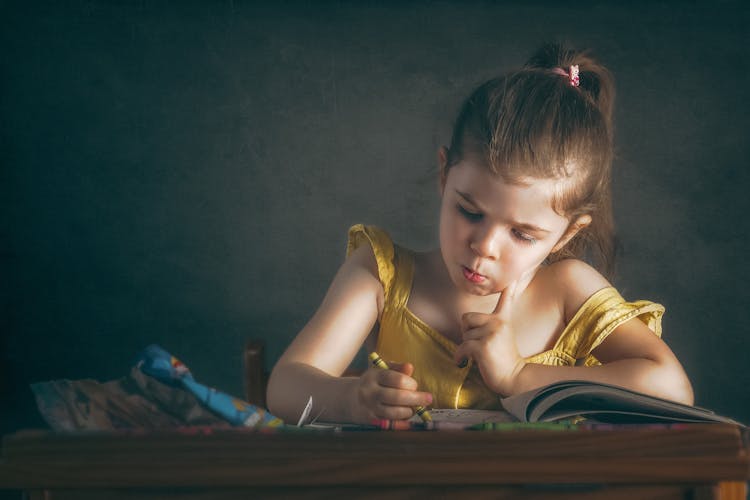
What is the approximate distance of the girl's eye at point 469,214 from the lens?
98 centimetres

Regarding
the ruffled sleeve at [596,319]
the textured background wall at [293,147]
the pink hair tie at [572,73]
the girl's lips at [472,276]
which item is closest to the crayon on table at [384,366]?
the girl's lips at [472,276]

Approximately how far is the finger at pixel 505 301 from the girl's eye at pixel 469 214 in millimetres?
114

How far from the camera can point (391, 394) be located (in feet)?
2.49

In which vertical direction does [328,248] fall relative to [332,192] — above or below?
below

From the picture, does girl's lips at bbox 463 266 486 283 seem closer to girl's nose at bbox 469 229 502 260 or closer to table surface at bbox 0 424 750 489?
girl's nose at bbox 469 229 502 260

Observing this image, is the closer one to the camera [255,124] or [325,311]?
[325,311]

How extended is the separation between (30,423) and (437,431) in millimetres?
1458

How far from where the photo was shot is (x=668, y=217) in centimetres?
157

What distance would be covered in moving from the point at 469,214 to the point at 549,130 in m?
0.17

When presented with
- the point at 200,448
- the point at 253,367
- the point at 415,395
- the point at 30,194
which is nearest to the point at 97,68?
the point at 30,194

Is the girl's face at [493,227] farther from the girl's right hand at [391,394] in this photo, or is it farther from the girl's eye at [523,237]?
the girl's right hand at [391,394]

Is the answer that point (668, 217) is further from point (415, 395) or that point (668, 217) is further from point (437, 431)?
point (437, 431)

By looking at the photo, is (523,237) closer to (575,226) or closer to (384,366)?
(575,226)

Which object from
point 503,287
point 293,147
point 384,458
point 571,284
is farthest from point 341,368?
point 293,147
